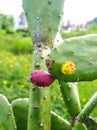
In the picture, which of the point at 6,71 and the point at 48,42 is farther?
the point at 6,71

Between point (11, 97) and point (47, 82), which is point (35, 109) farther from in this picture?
point (11, 97)

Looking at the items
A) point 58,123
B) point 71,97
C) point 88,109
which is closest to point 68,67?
point 88,109

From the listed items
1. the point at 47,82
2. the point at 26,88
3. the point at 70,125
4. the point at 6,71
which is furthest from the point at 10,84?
the point at 47,82

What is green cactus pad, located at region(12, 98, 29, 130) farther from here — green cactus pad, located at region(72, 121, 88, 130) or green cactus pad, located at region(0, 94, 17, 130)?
green cactus pad, located at region(72, 121, 88, 130)

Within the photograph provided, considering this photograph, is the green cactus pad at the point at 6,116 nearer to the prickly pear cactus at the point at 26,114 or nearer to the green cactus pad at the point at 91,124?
the prickly pear cactus at the point at 26,114

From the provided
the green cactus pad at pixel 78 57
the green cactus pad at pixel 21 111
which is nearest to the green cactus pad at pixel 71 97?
the green cactus pad at pixel 21 111

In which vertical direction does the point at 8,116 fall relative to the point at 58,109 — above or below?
above

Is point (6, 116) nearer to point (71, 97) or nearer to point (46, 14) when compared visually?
point (71, 97)
